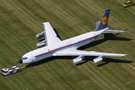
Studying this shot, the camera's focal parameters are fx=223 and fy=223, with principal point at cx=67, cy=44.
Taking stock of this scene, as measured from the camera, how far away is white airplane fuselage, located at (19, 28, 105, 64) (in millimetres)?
69419

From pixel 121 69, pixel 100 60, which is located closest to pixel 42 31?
pixel 100 60

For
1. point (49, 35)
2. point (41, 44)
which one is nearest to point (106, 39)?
point (49, 35)

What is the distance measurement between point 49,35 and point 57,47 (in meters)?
9.04

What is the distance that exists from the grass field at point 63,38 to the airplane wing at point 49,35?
4.07 metres

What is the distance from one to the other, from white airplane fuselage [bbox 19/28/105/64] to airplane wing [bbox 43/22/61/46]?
4.87m

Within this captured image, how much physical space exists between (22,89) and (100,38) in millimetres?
35709

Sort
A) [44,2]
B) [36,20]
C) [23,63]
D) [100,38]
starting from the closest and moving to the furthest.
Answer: [23,63]
[100,38]
[36,20]
[44,2]

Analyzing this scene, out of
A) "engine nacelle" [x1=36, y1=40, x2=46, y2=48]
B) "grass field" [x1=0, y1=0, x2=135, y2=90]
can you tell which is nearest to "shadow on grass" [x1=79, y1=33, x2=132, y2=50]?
"grass field" [x1=0, y1=0, x2=135, y2=90]

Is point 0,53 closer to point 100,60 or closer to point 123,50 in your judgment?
point 100,60

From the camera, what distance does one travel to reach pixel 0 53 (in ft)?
248

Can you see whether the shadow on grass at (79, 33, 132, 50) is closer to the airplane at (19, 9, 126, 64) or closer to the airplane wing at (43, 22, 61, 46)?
the airplane at (19, 9, 126, 64)

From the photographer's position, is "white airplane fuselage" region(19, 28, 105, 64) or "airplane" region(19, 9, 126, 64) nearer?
"white airplane fuselage" region(19, 28, 105, 64)

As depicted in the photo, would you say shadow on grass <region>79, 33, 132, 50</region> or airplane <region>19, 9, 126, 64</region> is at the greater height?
airplane <region>19, 9, 126, 64</region>

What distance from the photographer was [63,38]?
274ft
